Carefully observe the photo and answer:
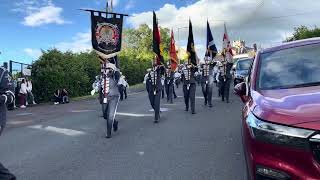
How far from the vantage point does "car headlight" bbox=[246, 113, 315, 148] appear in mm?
4301

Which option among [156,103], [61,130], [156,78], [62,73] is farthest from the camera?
[62,73]

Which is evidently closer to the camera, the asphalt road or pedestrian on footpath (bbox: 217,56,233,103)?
the asphalt road

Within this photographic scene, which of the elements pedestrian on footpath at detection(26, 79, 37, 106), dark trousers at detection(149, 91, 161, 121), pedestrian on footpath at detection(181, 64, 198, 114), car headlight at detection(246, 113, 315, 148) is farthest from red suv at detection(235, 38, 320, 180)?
pedestrian on footpath at detection(26, 79, 37, 106)

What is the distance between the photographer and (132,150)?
395 inches

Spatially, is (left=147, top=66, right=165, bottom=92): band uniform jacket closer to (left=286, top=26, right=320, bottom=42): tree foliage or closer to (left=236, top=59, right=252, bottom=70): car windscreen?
(left=236, top=59, right=252, bottom=70): car windscreen

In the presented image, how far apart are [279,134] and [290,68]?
6.20ft

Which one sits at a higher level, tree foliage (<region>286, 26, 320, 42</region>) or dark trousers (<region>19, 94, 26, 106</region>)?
tree foliage (<region>286, 26, 320, 42</region>)

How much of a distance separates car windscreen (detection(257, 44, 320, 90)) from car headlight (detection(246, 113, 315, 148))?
1183mm

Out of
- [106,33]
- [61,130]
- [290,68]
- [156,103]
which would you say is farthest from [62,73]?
[290,68]

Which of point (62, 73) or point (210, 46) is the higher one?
point (210, 46)

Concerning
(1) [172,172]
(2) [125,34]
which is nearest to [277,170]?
(1) [172,172]

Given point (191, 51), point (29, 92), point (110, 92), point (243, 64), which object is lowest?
point (29, 92)

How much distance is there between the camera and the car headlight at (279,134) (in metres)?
4.30

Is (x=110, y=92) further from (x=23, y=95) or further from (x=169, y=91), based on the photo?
(x=23, y=95)
